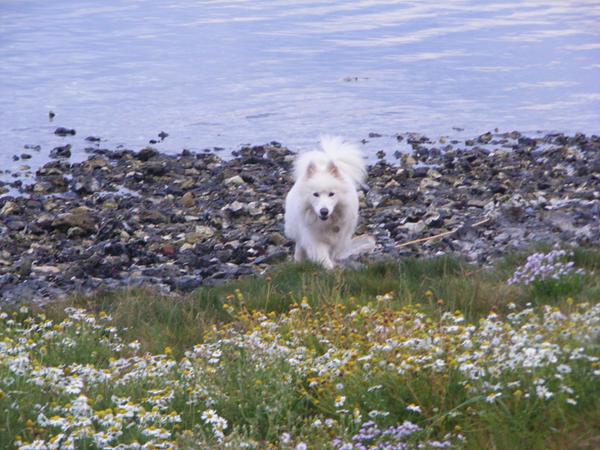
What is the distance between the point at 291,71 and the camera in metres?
27.4

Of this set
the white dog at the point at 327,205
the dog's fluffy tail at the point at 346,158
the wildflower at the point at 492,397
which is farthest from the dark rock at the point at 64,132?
the wildflower at the point at 492,397

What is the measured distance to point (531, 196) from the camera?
13.4 metres

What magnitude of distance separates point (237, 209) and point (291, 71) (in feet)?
46.5

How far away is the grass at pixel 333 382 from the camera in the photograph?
469 centimetres

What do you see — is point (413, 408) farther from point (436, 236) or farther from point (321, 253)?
point (436, 236)

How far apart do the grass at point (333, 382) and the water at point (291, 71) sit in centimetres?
1272

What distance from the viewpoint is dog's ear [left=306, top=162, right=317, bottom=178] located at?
34.6 feet

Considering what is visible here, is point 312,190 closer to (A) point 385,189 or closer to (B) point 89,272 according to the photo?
(B) point 89,272

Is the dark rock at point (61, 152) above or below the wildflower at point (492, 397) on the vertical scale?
below

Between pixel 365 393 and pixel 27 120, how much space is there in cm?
1870

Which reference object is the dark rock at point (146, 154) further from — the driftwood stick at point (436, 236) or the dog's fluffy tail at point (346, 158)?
the driftwood stick at point (436, 236)

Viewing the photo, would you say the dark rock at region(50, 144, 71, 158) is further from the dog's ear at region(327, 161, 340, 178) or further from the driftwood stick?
the driftwood stick

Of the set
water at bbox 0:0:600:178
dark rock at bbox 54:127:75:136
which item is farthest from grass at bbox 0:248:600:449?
dark rock at bbox 54:127:75:136

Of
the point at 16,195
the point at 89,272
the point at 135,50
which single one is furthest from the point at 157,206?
the point at 135,50
